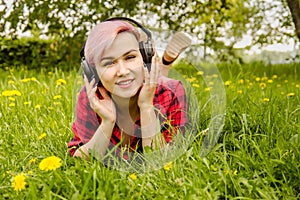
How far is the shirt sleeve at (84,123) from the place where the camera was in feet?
6.85

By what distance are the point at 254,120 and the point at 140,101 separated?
0.65m

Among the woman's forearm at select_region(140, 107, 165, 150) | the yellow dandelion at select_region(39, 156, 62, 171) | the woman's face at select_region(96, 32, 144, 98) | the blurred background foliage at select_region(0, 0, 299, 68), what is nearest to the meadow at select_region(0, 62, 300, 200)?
the yellow dandelion at select_region(39, 156, 62, 171)

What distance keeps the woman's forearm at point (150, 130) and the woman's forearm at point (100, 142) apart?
14 cm

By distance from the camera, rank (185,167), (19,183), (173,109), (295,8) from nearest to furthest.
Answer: (19,183)
(185,167)
(173,109)
(295,8)

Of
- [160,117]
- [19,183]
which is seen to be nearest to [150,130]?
[160,117]

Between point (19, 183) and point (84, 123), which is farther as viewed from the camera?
point (84, 123)

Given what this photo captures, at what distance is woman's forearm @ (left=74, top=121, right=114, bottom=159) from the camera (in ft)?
6.40

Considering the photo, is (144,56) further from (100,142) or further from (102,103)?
(100,142)

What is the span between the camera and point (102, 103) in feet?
6.39

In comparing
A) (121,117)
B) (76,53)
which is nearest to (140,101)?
(121,117)

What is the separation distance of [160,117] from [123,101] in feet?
0.63

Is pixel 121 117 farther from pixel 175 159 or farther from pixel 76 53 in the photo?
pixel 76 53

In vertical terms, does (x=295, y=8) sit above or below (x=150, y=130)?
above

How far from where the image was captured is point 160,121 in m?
2.09
